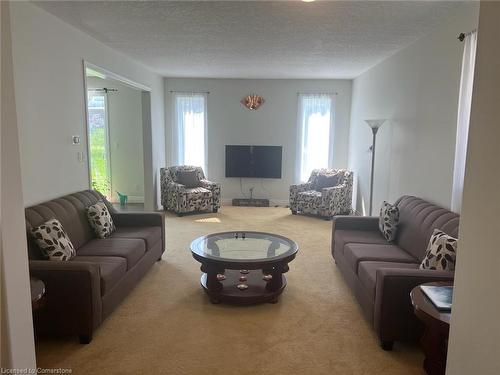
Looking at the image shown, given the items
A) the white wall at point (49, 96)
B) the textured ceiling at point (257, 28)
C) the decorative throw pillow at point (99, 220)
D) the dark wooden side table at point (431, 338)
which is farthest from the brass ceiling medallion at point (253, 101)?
the dark wooden side table at point (431, 338)

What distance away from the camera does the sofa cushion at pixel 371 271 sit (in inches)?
109

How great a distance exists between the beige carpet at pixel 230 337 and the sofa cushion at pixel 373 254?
36cm

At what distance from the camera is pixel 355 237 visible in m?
3.88

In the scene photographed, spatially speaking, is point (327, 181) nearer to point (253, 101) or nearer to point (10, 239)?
point (253, 101)

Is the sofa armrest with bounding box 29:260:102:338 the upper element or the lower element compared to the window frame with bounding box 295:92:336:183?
lower

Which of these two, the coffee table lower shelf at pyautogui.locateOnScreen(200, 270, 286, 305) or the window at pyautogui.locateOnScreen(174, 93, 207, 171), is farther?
the window at pyautogui.locateOnScreen(174, 93, 207, 171)

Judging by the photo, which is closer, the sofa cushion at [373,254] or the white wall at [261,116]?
the sofa cushion at [373,254]

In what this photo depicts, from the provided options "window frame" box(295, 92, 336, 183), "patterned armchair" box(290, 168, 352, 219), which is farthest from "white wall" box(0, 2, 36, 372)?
"window frame" box(295, 92, 336, 183)

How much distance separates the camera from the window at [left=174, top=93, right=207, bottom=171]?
25.0ft

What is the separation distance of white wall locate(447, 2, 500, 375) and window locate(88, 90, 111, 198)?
739 cm

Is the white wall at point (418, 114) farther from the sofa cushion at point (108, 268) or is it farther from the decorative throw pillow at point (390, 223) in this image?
the sofa cushion at point (108, 268)

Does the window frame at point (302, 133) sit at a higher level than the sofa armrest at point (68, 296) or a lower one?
higher

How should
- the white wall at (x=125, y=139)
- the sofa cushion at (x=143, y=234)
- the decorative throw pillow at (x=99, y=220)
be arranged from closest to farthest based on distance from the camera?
the decorative throw pillow at (x=99, y=220), the sofa cushion at (x=143, y=234), the white wall at (x=125, y=139)

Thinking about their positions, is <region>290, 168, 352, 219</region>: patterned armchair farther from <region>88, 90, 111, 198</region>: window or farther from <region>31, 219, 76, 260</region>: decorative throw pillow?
<region>31, 219, 76, 260</region>: decorative throw pillow
